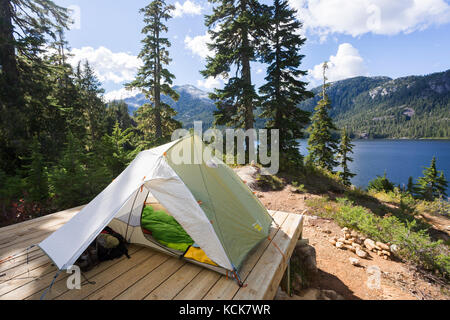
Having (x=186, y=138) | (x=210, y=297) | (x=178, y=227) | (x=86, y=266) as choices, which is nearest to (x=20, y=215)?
(x=86, y=266)

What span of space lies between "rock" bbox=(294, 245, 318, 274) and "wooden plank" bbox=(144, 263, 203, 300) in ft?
7.61

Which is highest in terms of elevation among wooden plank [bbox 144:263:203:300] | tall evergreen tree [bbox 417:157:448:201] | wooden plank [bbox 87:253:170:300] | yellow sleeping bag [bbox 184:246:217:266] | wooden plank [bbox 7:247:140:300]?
yellow sleeping bag [bbox 184:246:217:266]

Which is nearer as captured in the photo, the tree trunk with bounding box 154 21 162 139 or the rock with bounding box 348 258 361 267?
the rock with bounding box 348 258 361 267

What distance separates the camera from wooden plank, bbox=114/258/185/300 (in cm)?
237

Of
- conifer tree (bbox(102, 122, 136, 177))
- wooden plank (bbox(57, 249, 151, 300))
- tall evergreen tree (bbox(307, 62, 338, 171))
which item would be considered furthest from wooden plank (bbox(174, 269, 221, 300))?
tall evergreen tree (bbox(307, 62, 338, 171))

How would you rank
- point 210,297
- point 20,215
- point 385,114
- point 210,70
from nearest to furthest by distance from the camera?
point 210,297 → point 20,215 → point 210,70 → point 385,114

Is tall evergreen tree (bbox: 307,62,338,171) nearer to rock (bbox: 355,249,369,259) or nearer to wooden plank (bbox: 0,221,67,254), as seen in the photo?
rock (bbox: 355,249,369,259)

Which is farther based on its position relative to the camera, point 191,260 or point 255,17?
point 255,17

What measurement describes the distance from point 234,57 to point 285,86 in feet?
11.0

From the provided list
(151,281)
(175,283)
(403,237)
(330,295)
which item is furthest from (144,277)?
(403,237)

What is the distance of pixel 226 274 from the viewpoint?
8.75ft

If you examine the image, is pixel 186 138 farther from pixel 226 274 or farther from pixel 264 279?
pixel 264 279

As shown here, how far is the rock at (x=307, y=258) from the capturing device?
3889 mm
